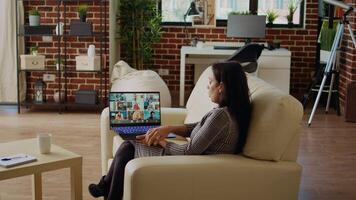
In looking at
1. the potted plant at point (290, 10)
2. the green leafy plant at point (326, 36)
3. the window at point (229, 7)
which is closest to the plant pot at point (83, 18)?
the window at point (229, 7)

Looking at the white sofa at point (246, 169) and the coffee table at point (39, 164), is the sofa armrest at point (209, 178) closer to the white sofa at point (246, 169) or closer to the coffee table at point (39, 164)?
the white sofa at point (246, 169)

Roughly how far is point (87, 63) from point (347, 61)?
3093mm

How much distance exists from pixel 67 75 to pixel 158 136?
3.83 metres

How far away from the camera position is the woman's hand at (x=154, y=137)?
2.78m

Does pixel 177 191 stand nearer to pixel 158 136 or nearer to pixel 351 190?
pixel 158 136

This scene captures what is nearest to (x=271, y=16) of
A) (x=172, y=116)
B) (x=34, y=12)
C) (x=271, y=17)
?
(x=271, y=17)

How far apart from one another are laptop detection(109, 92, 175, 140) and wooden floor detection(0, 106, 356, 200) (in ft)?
2.15

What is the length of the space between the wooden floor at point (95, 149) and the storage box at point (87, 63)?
1.77ft

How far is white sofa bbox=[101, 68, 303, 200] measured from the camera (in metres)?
2.39

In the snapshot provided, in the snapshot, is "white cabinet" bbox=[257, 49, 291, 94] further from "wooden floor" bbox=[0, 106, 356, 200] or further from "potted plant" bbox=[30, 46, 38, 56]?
"potted plant" bbox=[30, 46, 38, 56]

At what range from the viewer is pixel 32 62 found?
240 inches

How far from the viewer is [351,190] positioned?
370cm

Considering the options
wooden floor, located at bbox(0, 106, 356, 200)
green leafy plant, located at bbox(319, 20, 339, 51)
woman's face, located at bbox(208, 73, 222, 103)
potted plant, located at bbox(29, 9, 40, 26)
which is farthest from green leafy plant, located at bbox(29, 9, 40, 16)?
woman's face, located at bbox(208, 73, 222, 103)

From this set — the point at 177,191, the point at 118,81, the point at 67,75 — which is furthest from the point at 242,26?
the point at 177,191
